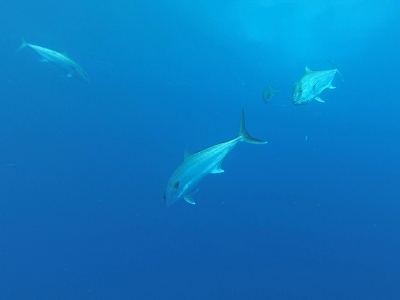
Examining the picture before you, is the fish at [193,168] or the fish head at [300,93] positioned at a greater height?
the fish head at [300,93]

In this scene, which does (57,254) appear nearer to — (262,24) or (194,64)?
(194,64)

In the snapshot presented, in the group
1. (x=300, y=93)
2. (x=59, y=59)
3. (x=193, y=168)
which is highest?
(x=59, y=59)

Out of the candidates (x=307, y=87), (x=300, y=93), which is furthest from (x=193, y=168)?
(x=307, y=87)

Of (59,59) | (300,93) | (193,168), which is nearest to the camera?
(193,168)

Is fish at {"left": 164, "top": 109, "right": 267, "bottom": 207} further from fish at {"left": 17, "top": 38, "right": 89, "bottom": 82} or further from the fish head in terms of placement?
fish at {"left": 17, "top": 38, "right": 89, "bottom": 82}

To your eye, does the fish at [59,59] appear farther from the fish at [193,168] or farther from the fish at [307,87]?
the fish at [307,87]

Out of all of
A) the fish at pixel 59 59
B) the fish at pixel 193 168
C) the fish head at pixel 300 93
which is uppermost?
the fish at pixel 59 59

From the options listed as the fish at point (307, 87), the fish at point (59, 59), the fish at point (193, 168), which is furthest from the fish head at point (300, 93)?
the fish at point (59, 59)

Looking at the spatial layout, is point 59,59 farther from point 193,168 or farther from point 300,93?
point 300,93

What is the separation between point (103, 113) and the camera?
682 inches

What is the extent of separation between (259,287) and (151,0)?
1323cm

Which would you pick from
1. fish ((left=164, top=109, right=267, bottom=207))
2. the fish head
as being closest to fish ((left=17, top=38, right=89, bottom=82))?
fish ((left=164, top=109, right=267, bottom=207))

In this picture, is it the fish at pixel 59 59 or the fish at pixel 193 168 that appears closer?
the fish at pixel 193 168

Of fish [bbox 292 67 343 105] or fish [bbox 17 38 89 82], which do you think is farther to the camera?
fish [bbox 17 38 89 82]
